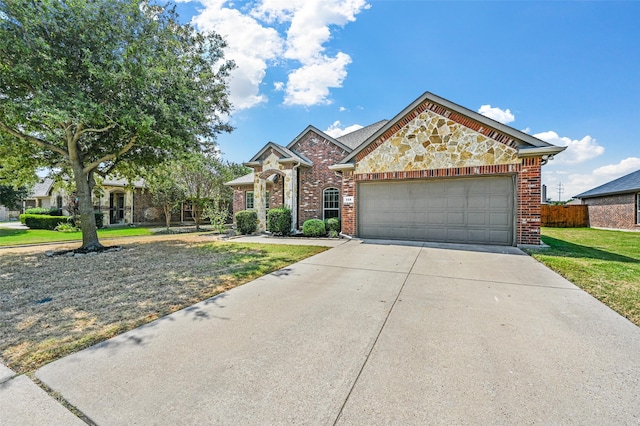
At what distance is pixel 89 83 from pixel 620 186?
29.3m

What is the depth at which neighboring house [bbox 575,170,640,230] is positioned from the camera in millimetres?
17234

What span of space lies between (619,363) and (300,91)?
1548 centimetres

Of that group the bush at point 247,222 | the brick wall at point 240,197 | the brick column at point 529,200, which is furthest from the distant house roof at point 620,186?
the brick wall at point 240,197

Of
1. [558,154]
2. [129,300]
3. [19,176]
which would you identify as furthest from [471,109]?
[19,176]

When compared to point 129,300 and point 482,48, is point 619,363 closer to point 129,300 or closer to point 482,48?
point 129,300

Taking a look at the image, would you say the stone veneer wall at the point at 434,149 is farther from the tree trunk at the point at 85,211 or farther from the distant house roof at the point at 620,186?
the distant house roof at the point at 620,186

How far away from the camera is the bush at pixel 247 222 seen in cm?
1460

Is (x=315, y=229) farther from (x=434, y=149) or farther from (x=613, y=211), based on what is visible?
(x=613, y=211)

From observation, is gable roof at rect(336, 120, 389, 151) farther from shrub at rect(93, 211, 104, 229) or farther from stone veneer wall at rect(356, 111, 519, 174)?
shrub at rect(93, 211, 104, 229)

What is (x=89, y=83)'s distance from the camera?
312 inches

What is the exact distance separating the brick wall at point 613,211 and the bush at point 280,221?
70.2 feet

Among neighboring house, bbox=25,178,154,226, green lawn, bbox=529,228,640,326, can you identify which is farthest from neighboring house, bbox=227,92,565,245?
A: neighboring house, bbox=25,178,154,226

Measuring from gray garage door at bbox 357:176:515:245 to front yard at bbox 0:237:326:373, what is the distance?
3.79m

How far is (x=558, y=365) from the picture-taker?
8.25 ft
